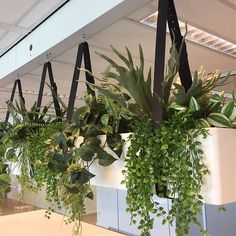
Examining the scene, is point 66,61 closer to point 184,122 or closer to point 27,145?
point 27,145

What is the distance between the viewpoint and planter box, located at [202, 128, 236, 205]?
95 centimetres

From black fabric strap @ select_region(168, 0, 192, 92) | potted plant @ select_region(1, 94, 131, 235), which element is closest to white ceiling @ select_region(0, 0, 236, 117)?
black fabric strap @ select_region(168, 0, 192, 92)

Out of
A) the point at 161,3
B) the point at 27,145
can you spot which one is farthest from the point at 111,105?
the point at 27,145

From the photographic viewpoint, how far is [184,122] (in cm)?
102

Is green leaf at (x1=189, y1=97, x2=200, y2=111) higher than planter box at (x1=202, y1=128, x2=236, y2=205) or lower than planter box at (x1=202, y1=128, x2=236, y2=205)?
higher

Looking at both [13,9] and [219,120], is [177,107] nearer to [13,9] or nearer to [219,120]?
[219,120]

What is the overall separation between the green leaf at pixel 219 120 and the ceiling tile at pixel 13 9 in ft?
5.65

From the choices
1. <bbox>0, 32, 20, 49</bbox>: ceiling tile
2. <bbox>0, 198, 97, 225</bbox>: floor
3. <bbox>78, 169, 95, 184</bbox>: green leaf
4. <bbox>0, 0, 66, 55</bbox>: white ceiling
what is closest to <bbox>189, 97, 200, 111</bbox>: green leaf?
<bbox>78, 169, 95, 184</bbox>: green leaf

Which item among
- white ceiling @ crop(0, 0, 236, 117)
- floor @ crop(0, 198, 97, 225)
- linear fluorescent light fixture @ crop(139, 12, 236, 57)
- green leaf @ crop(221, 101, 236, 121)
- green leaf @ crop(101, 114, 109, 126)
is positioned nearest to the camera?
green leaf @ crop(221, 101, 236, 121)

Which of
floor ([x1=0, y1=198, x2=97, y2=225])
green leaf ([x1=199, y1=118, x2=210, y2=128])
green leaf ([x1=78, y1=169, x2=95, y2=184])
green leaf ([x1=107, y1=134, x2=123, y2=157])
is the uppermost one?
green leaf ([x1=199, y1=118, x2=210, y2=128])

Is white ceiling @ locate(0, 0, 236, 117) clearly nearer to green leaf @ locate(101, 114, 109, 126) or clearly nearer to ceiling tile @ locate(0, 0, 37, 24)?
ceiling tile @ locate(0, 0, 37, 24)

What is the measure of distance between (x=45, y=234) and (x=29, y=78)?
2063mm

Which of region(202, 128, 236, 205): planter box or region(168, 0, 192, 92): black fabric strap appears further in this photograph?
region(168, 0, 192, 92): black fabric strap

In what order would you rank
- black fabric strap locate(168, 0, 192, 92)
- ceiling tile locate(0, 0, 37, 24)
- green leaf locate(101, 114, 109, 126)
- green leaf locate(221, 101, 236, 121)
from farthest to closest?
1. ceiling tile locate(0, 0, 37, 24)
2. green leaf locate(101, 114, 109, 126)
3. black fabric strap locate(168, 0, 192, 92)
4. green leaf locate(221, 101, 236, 121)
